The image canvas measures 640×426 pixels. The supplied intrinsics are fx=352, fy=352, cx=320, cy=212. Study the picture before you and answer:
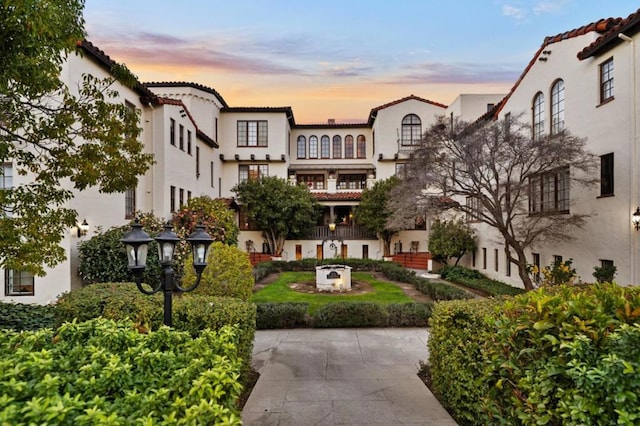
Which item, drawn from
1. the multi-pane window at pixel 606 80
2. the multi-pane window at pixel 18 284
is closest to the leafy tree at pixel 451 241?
the multi-pane window at pixel 606 80

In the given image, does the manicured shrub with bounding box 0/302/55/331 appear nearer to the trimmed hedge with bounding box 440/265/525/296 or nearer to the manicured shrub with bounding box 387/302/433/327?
the manicured shrub with bounding box 387/302/433/327

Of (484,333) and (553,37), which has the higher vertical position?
(553,37)

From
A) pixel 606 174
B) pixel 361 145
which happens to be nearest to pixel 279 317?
pixel 606 174

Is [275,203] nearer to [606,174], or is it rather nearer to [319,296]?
[319,296]

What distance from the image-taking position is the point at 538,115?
15.6 metres

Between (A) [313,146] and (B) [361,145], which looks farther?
(A) [313,146]

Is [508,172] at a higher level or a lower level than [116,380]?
higher

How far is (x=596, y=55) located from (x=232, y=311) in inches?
561

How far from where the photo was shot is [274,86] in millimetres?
25156

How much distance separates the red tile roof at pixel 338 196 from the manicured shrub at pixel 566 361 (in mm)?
25649

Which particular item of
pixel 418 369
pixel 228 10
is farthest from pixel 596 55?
pixel 228 10

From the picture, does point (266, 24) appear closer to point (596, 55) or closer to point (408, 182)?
point (408, 182)

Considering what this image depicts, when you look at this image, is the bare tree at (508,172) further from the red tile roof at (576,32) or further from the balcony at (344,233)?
the balcony at (344,233)

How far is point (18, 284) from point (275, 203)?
54.6ft
